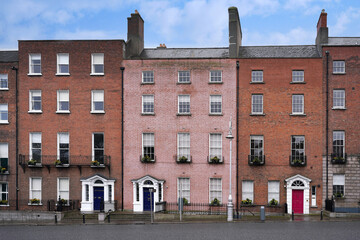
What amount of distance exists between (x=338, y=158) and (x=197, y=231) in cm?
1480

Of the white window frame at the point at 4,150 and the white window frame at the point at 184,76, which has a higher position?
the white window frame at the point at 184,76

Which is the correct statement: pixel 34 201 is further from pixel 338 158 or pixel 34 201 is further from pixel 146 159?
pixel 338 158

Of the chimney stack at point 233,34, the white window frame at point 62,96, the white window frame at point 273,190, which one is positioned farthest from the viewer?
the white window frame at point 62,96

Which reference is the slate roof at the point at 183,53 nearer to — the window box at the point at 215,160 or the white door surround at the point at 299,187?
the window box at the point at 215,160

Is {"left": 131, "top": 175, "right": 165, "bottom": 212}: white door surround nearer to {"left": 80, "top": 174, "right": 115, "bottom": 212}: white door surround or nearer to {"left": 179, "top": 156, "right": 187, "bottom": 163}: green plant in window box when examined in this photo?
{"left": 80, "top": 174, "right": 115, "bottom": 212}: white door surround

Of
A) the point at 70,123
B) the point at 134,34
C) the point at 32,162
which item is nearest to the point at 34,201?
the point at 32,162

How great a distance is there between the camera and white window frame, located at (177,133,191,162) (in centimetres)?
3316

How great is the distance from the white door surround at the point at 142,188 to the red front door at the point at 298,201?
1123 cm

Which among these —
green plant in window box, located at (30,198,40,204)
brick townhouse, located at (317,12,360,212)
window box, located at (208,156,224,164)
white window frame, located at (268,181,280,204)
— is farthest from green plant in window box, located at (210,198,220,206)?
green plant in window box, located at (30,198,40,204)

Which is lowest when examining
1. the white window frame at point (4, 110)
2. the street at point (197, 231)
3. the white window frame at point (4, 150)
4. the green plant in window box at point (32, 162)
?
the street at point (197, 231)

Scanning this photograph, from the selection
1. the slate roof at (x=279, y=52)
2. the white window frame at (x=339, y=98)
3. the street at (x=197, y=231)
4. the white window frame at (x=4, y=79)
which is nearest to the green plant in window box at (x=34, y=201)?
the street at (x=197, y=231)

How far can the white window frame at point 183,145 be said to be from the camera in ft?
109

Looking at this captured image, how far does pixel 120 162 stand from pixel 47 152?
21.9 feet

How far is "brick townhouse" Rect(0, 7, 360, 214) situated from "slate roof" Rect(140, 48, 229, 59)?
1.56m
